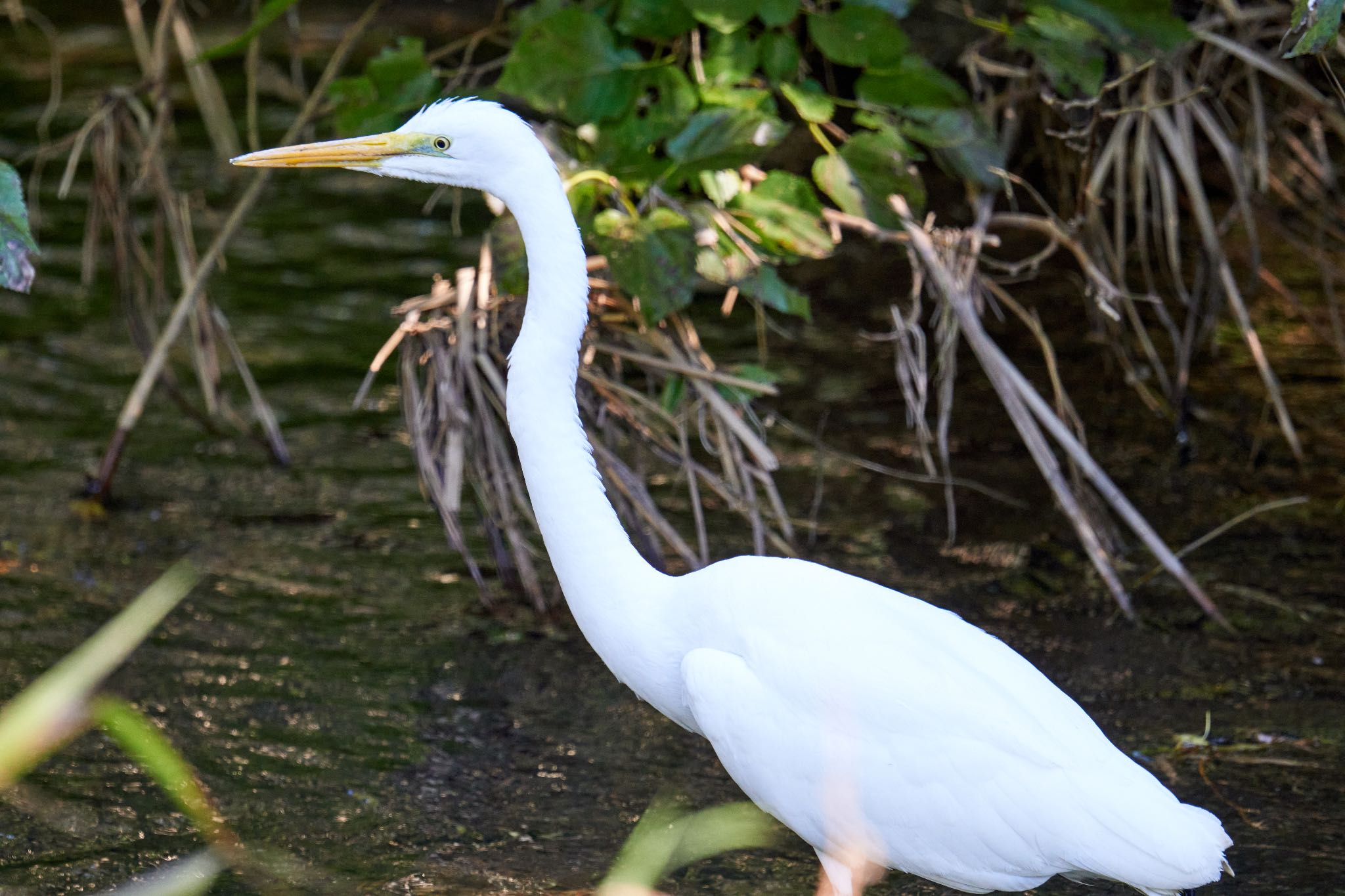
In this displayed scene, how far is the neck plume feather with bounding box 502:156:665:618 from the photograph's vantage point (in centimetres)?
254

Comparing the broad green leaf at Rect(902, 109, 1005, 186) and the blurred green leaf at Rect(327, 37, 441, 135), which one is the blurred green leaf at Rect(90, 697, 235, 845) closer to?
the blurred green leaf at Rect(327, 37, 441, 135)

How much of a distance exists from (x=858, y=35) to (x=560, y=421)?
152cm

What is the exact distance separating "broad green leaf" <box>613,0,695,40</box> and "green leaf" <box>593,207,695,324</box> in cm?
49

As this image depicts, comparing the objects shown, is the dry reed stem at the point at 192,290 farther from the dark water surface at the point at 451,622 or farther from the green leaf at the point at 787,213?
the green leaf at the point at 787,213

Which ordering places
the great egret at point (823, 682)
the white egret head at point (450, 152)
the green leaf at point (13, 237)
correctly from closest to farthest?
the green leaf at point (13, 237) → the great egret at point (823, 682) → the white egret head at point (450, 152)

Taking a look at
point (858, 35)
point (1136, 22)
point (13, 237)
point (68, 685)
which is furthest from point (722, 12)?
point (68, 685)

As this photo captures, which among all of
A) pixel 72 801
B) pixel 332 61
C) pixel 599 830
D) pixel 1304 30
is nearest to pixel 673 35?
pixel 332 61

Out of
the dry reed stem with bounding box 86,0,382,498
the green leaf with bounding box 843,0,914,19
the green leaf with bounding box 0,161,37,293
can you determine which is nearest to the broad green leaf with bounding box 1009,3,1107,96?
the green leaf with bounding box 843,0,914,19

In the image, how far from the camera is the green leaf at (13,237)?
2.11m

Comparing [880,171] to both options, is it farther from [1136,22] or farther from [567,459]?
[567,459]

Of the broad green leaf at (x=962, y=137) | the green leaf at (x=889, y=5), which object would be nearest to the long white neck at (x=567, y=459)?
the green leaf at (x=889, y=5)

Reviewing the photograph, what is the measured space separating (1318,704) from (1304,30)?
6.48 feet

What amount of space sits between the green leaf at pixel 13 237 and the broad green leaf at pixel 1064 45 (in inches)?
96.8

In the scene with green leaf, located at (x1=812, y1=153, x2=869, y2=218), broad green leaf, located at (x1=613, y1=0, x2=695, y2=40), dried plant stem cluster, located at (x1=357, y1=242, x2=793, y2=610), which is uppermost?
broad green leaf, located at (x1=613, y1=0, x2=695, y2=40)
